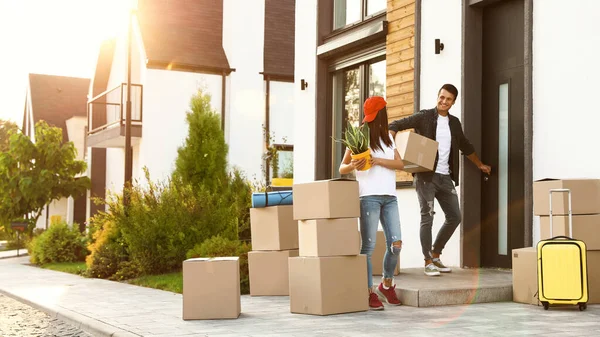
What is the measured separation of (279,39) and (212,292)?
65.3 ft

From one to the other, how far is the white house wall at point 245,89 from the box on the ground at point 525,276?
58.1ft

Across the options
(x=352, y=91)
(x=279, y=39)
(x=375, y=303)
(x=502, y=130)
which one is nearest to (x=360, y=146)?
(x=375, y=303)

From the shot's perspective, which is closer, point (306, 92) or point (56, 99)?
point (306, 92)

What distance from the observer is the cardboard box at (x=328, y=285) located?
7.04m

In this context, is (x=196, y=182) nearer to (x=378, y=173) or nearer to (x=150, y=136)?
(x=150, y=136)

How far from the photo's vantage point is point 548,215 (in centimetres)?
758

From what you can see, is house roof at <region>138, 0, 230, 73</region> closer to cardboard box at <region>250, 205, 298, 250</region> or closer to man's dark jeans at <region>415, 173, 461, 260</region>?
cardboard box at <region>250, 205, 298, 250</region>

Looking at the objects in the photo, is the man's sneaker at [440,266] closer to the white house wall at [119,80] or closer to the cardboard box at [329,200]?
the cardboard box at [329,200]

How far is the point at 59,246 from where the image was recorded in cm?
1822

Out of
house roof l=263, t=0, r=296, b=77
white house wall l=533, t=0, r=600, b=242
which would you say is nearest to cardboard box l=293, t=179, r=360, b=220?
white house wall l=533, t=0, r=600, b=242

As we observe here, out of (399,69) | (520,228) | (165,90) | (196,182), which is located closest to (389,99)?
(399,69)

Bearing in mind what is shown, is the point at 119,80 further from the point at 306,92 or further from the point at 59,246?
the point at 306,92

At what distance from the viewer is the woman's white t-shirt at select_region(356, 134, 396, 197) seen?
7.18 meters

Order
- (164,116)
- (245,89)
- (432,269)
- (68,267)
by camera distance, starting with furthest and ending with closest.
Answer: (245,89)
(164,116)
(68,267)
(432,269)
